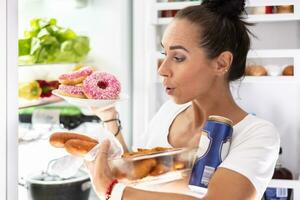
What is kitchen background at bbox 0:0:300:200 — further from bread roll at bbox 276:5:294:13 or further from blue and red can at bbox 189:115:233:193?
blue and red can at bbox 189:115:233:193

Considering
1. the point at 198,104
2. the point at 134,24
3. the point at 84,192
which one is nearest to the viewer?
the point at 198,104

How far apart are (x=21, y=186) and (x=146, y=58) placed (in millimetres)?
785

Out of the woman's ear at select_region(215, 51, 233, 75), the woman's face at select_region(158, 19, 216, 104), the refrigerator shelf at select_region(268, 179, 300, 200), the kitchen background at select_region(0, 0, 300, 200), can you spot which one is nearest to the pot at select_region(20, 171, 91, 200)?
the kitchen background at select_region(0, 0, 300, 200)

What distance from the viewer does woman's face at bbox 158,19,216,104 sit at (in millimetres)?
1245

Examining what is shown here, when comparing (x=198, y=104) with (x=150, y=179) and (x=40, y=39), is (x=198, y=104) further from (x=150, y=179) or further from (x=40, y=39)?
(x=40, y=39)

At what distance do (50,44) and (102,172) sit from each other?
2.51 ft

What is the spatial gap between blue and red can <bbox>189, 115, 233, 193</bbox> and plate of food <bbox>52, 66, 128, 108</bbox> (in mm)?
239

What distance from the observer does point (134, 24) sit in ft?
6.68

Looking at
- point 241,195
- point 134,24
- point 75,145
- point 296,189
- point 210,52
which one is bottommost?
point 296,189

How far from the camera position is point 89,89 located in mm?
1183

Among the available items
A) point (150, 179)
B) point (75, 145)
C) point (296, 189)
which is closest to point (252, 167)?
point (150, 179)

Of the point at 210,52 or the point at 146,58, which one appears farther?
the point at 146,58

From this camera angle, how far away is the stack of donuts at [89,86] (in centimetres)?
118

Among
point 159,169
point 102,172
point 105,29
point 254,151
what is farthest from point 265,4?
point 102,172
